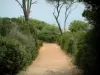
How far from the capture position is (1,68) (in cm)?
955

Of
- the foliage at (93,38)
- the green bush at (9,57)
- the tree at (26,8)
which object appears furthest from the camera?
the tree at (26,8)

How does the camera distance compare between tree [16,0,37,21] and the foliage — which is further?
tree [16,0,37,21]

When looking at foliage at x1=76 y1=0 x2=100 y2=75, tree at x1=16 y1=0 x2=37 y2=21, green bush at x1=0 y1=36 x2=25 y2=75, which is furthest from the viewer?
tree at x1=16 y1=0 x2=37 y2=21

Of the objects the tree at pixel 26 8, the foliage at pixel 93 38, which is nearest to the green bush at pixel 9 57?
the foliage at pixel 93 38

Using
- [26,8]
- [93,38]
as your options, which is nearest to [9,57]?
[93,38]

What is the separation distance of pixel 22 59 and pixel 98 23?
4626 millimetres

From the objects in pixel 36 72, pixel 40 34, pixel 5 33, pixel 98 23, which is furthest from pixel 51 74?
pixel 40 34

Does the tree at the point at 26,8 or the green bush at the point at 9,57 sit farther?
the tree at the point at 26,8

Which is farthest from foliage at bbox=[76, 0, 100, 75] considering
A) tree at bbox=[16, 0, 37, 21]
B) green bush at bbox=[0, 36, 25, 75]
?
tree at bbox=[16, 0, 37, 21]

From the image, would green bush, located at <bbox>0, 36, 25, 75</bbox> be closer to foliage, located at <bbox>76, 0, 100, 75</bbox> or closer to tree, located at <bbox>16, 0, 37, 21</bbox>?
foliage, located at <bbox>76, 0, 100, 75</bbox>

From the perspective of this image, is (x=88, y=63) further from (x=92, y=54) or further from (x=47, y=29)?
(x=47, y=29)

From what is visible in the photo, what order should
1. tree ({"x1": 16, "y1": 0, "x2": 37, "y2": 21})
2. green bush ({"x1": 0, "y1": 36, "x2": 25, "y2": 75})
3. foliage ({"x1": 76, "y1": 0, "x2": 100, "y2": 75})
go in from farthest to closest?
tree ({"x1": 16, "y1": 0, "x2": 37, "y2": 21}), green bush ({"x1": 0, "y1": 36, "x2": 25, "y2": 75}), foliage ({"x1": 76, "y1": 0, "x2": 100, "y2": 75})

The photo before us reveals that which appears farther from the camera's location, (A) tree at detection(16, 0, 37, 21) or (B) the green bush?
(A) tree at detection(16, 0, 37, 21)

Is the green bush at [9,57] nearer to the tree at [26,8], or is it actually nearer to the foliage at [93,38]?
the foliage at [93,38]
